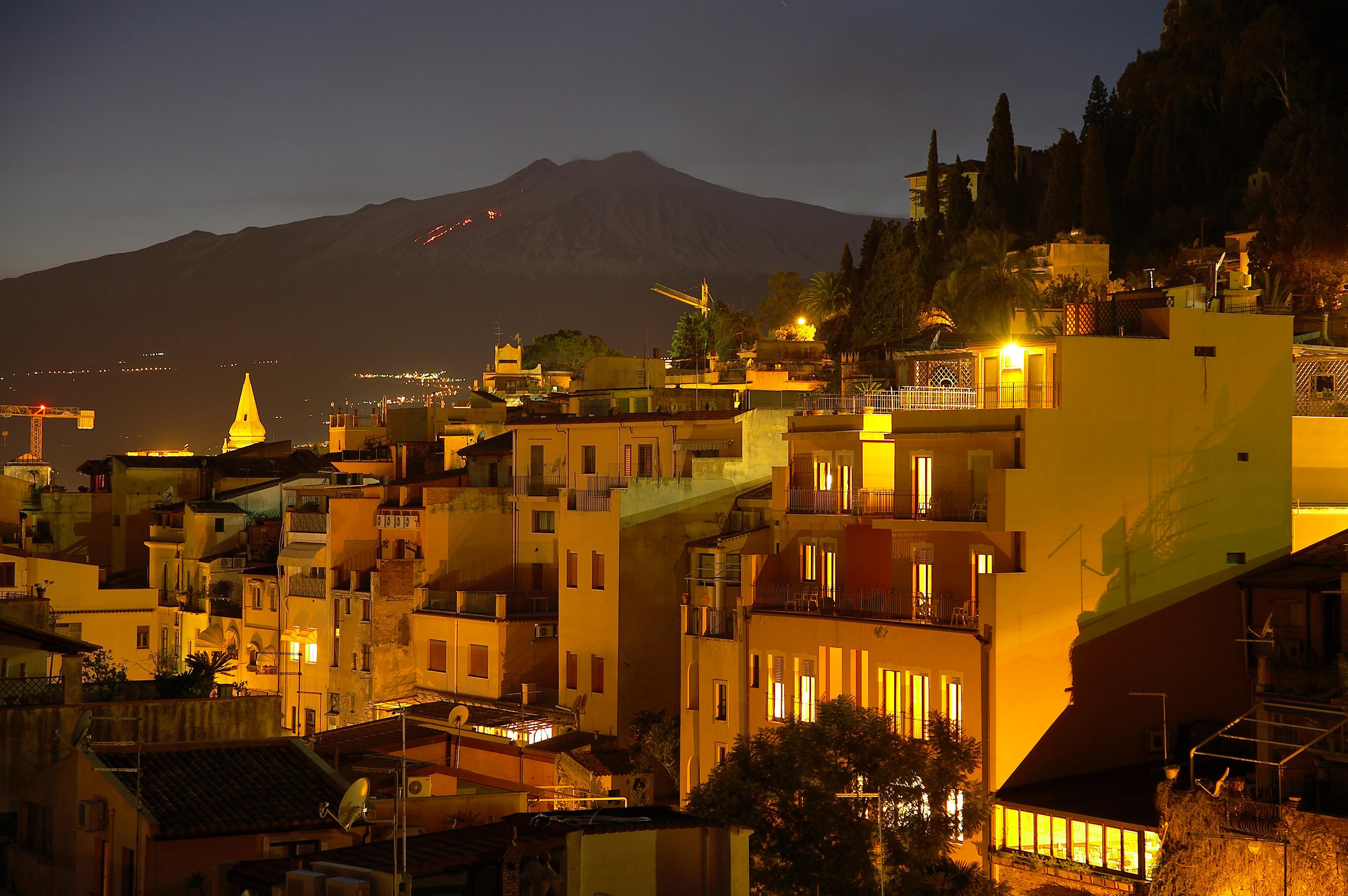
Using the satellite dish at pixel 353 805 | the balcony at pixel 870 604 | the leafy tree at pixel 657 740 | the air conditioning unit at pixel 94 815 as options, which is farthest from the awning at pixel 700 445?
the air conditioning unit at pixel 94 815

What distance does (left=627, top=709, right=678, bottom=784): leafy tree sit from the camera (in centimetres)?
3634

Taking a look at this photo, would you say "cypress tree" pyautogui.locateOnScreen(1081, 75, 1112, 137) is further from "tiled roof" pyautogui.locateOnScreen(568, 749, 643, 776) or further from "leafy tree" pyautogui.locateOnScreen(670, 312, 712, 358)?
"tiled roof" pyautogui.locateOnScreen(568, 749, 643, 776)

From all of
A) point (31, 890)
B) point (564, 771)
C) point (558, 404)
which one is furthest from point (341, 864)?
point (558, 404)

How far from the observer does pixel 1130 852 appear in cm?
2653

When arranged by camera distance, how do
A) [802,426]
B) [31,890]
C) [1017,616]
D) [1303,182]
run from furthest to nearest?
[1303,182] → [802,426] → [1017,616] → [31,890]

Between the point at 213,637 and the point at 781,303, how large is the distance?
37.5 meters

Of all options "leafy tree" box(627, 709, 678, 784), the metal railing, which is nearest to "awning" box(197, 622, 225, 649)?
the metal railing

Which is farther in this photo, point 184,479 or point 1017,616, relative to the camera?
point 184,479

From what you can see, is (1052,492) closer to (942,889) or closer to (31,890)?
(942,889)

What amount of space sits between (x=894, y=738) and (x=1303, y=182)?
47.9 meters

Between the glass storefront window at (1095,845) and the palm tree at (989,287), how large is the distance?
32.9 metres

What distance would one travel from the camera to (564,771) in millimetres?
36938

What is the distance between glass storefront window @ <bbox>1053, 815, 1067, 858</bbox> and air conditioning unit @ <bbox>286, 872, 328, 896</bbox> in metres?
15.7

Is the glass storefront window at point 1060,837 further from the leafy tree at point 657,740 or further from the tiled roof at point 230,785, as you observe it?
the tiled roof at point 230,785
